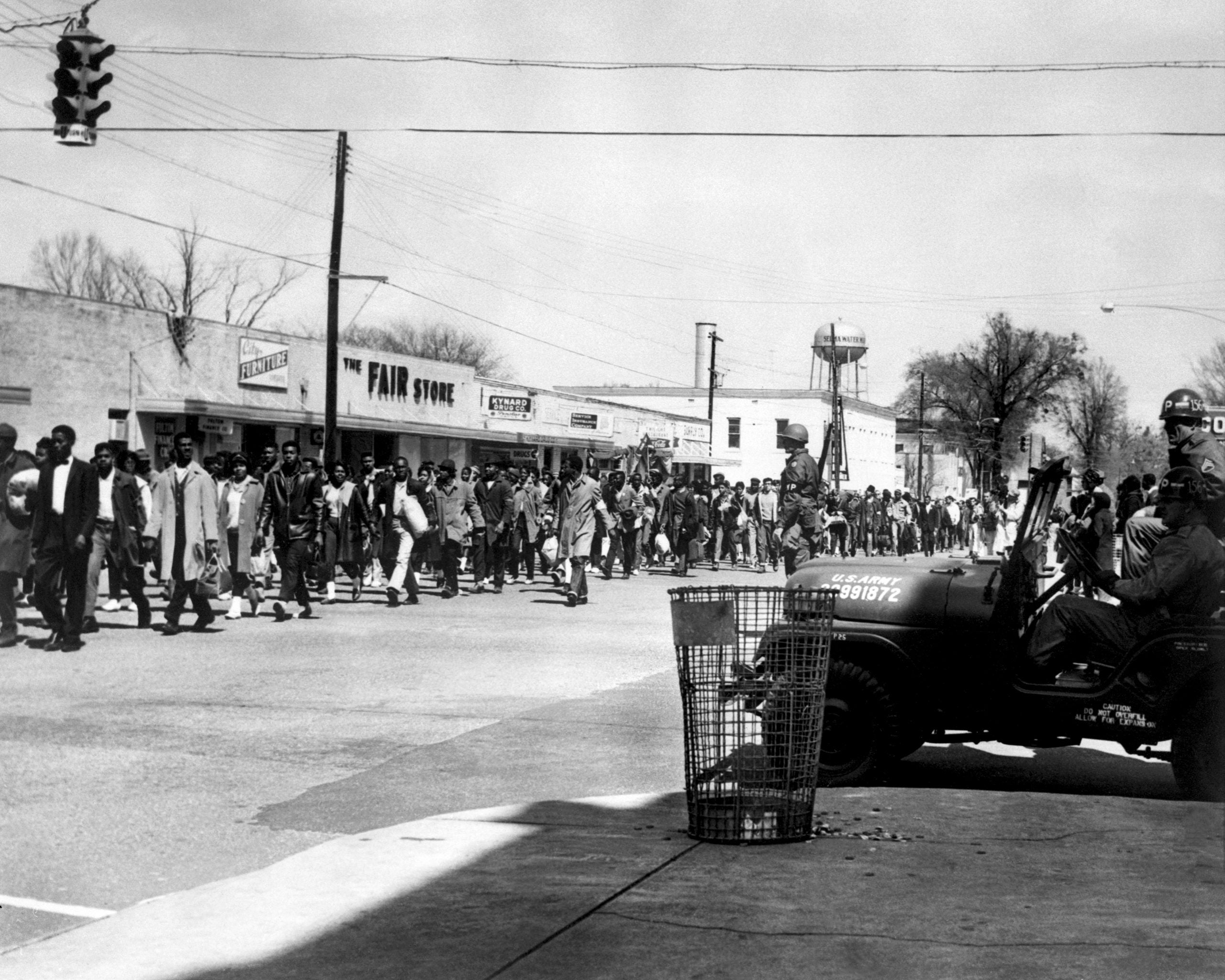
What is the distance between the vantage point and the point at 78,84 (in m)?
13.1

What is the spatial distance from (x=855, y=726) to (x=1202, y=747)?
1.60 metres

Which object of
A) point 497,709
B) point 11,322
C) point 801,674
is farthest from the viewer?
point 11,322

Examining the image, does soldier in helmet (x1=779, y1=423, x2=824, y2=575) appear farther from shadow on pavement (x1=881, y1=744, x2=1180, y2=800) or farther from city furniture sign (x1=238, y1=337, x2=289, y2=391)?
→ city furniture sign (x1=238, y1=337, x2=289, y2=391)

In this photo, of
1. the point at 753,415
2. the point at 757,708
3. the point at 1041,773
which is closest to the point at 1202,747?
the point at 1041,773

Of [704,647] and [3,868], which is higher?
[704,647]

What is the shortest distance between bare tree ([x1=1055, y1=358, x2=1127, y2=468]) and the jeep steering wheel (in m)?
0.37

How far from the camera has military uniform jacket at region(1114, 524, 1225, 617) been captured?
713cm

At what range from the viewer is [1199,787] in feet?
23.4

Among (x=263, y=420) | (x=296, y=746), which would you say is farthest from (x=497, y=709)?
(x=263, y=420)

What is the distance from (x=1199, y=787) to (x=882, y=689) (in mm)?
1497

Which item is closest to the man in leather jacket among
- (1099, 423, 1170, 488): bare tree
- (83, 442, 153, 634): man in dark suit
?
(83, 442, 153, 634): man in dark suit

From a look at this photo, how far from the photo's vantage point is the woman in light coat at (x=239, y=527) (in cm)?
1602

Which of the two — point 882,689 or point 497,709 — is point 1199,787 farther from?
point 497,709

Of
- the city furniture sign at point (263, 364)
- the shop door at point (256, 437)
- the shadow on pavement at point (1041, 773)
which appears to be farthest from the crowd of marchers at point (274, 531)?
the shadow on pavement at point (1041, 773)
